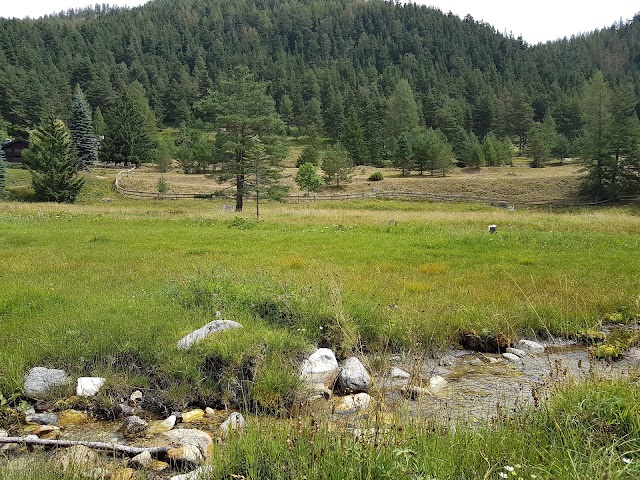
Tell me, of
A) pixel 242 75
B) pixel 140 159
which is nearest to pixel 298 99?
pixel 140 159

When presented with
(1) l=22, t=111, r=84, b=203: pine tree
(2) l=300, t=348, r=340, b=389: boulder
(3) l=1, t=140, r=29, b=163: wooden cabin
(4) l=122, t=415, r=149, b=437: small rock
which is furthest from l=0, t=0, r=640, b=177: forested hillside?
(4) l=122, t=415, r=149, b=437: small rock

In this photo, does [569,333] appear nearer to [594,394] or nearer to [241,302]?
[594,394]

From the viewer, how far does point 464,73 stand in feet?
585

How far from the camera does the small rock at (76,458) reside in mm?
4516

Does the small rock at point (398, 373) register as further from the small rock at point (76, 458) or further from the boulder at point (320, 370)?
the small rock at point (76, 458)

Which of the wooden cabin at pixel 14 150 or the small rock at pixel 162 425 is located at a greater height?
the wooden cabin at pixel 14 150

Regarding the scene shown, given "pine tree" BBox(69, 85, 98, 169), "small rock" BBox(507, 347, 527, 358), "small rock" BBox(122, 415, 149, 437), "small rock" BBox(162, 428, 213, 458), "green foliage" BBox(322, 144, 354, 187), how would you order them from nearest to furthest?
"small rock" BBox(162, 428, 213, 458)
"small rock" BBox(122, 415, 149, 437)
"small rock" BBox(507, 347, 527, 358)
"green foliage" BBox(322, 144, 354, 187)
"pine tree" BBox(69, 85, 98, 169)

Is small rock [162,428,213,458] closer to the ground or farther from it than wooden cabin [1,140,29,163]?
closer to the ground

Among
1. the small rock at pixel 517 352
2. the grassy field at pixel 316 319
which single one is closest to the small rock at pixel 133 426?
the grassy field at pixel 316 319

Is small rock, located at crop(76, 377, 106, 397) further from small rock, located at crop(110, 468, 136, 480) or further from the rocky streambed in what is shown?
small rock, located at crop(110, 468, 136, 480)

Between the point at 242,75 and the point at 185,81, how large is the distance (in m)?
129

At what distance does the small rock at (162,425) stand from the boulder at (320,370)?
1.86 m

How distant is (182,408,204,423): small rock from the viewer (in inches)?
251

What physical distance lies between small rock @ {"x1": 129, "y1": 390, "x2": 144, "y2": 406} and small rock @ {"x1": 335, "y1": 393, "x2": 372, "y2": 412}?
283 cm
